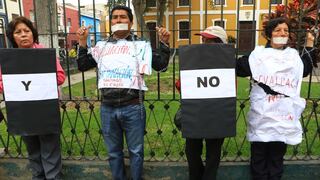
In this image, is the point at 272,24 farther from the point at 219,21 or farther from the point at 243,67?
the point at 219,21

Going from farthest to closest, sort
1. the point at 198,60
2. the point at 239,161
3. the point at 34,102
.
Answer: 1. the point at 239,161
2. the point at 34,102
3. the point at 198,60

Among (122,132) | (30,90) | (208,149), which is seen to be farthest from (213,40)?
(30,90)

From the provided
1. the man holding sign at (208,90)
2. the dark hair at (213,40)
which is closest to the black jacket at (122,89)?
the man holding sign at (208,90)

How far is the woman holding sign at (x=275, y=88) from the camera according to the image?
8.53ft

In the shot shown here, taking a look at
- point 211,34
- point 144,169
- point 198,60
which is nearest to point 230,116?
point 198,60

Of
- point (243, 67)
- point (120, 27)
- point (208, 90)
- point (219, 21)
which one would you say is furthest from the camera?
point (219, 21)

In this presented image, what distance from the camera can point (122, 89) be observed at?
2.65 m

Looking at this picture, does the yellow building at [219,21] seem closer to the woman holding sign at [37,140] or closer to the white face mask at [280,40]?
the white face mask at [280,40]

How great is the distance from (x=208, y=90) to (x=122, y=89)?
28.0 inches

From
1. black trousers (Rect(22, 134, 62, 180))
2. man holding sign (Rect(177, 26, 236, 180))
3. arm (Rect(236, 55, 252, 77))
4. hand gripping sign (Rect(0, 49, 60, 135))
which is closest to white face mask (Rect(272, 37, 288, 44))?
arm (Rect(236, 55, 252, 77))

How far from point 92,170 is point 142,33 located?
4.99ft

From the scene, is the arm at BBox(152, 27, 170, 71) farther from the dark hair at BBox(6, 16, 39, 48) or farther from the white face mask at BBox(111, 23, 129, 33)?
the dark hair at BBox(6, 16, 39, 48)

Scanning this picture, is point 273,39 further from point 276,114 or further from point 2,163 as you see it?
point 2,163

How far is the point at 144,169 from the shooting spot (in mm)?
3273
